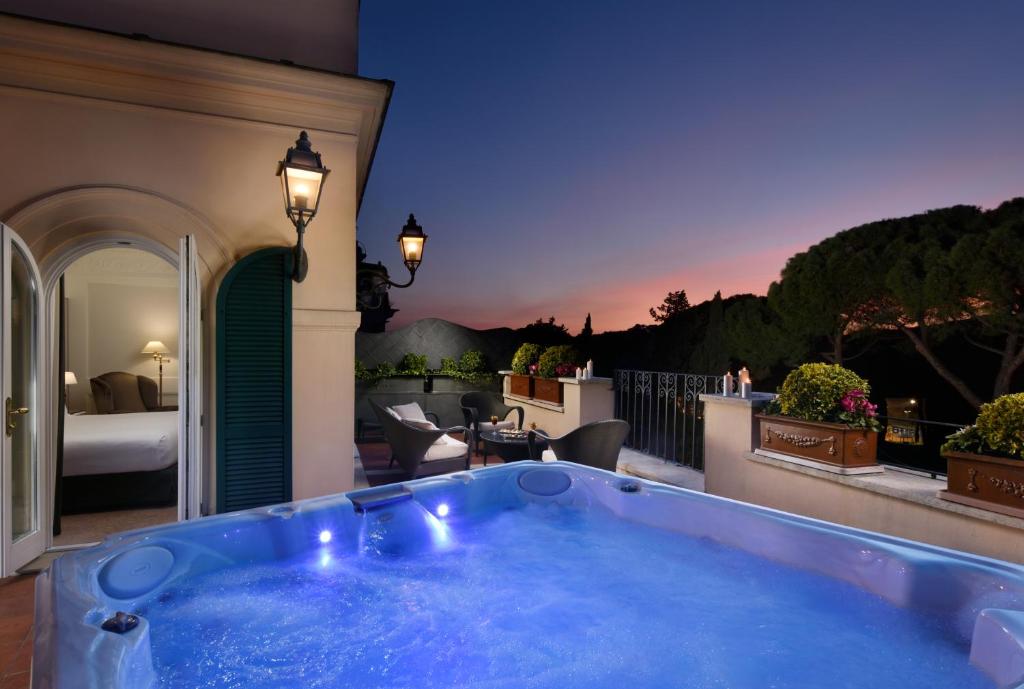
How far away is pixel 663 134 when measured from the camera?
9242mm

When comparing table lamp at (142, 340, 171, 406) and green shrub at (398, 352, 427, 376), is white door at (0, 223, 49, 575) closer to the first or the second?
table lamp at (142, 340, 171, 406)

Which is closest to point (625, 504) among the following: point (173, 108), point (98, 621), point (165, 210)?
point (98, 621)

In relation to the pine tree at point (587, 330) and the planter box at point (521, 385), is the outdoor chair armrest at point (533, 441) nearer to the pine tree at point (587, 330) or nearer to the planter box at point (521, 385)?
the planter box at point (521, 385)

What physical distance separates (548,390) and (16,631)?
5577 millimetres

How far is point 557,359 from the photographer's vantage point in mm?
7047

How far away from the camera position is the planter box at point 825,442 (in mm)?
3062

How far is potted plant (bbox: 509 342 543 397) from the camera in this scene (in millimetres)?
7906

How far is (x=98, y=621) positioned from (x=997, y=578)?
115 inches

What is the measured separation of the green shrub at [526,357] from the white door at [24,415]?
5744 mm

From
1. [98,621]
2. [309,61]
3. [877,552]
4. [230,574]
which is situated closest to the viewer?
[98,621]

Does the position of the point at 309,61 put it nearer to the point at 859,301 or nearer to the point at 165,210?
the point at 165,210

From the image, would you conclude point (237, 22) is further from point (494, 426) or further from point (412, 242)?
point (494, 426)

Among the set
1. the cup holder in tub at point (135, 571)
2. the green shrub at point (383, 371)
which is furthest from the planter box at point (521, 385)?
the cup holder in tub at point (135, 571)

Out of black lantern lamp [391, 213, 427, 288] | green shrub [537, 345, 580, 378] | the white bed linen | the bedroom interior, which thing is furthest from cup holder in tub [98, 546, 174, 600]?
green shrub [537, 345, 580, 378]
